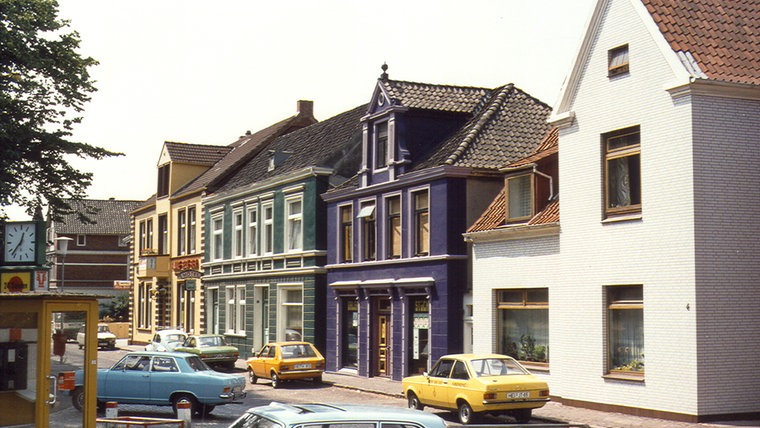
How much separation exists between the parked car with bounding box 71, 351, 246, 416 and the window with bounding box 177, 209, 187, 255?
30.9m

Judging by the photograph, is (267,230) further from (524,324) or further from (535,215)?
(535,215)

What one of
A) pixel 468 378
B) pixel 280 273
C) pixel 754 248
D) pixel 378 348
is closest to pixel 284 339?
pixel 280 273

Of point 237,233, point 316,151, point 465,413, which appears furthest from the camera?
point 237,233

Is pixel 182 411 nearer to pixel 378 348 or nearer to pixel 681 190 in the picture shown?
pixel 681 190

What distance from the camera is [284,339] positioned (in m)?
40.8

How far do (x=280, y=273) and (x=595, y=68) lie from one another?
20016 millimetres

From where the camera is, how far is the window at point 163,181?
5756cm

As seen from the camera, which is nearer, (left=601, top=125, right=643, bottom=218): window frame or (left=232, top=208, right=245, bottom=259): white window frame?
(left=601, top=125, right=643, bottom=218): window frame

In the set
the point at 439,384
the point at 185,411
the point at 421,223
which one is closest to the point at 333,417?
the point at 185,411

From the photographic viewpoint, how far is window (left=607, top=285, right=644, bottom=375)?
2305 centimetres

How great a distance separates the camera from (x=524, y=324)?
27422 mm

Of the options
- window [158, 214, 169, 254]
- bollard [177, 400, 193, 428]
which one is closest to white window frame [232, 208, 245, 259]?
window [158, 214, 169, 254]

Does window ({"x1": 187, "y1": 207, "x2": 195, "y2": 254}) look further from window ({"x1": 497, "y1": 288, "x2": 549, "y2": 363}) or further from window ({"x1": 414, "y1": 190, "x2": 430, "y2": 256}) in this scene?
window ({"x1": 497, "y1": 288, "x2": 549, "y2": 363})

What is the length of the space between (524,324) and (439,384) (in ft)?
17.7
